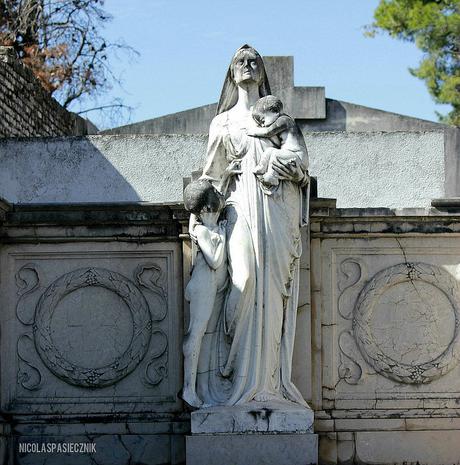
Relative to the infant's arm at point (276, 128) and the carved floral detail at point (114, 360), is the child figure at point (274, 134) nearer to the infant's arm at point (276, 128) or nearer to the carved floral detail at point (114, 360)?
the infant's arm at point (276, 128)

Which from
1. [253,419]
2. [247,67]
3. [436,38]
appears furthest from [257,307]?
[436,38]

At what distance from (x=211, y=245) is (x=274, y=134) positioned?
103 cm

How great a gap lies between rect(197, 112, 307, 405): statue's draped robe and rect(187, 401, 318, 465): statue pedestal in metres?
0.17

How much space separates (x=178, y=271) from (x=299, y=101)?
6.05m

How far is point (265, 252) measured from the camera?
495 inches

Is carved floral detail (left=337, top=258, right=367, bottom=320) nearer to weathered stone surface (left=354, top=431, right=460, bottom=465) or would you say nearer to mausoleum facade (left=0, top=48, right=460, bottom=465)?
mausoleum facade (left=0, top=48, right=460, bottom=465)

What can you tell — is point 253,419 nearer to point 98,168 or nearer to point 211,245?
point 211,245

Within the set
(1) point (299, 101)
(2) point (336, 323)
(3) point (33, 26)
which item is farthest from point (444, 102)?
(2) point (336, 323)

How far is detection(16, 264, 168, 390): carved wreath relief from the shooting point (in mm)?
13281

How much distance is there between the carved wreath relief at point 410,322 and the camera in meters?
13.2

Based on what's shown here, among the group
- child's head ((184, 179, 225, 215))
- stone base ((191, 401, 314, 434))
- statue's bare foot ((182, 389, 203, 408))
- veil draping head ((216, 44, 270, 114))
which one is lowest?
stone base ((191, 401, 314, 434))

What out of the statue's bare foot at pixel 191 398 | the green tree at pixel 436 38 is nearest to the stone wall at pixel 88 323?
the statue's bare foot at pixel 191 398

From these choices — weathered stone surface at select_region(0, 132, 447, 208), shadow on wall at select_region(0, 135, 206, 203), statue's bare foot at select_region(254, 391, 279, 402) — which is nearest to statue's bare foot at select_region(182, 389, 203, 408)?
statue's bare foot at select_region(254, 391, 279, 402)

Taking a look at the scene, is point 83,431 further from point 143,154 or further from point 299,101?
point 299,101
